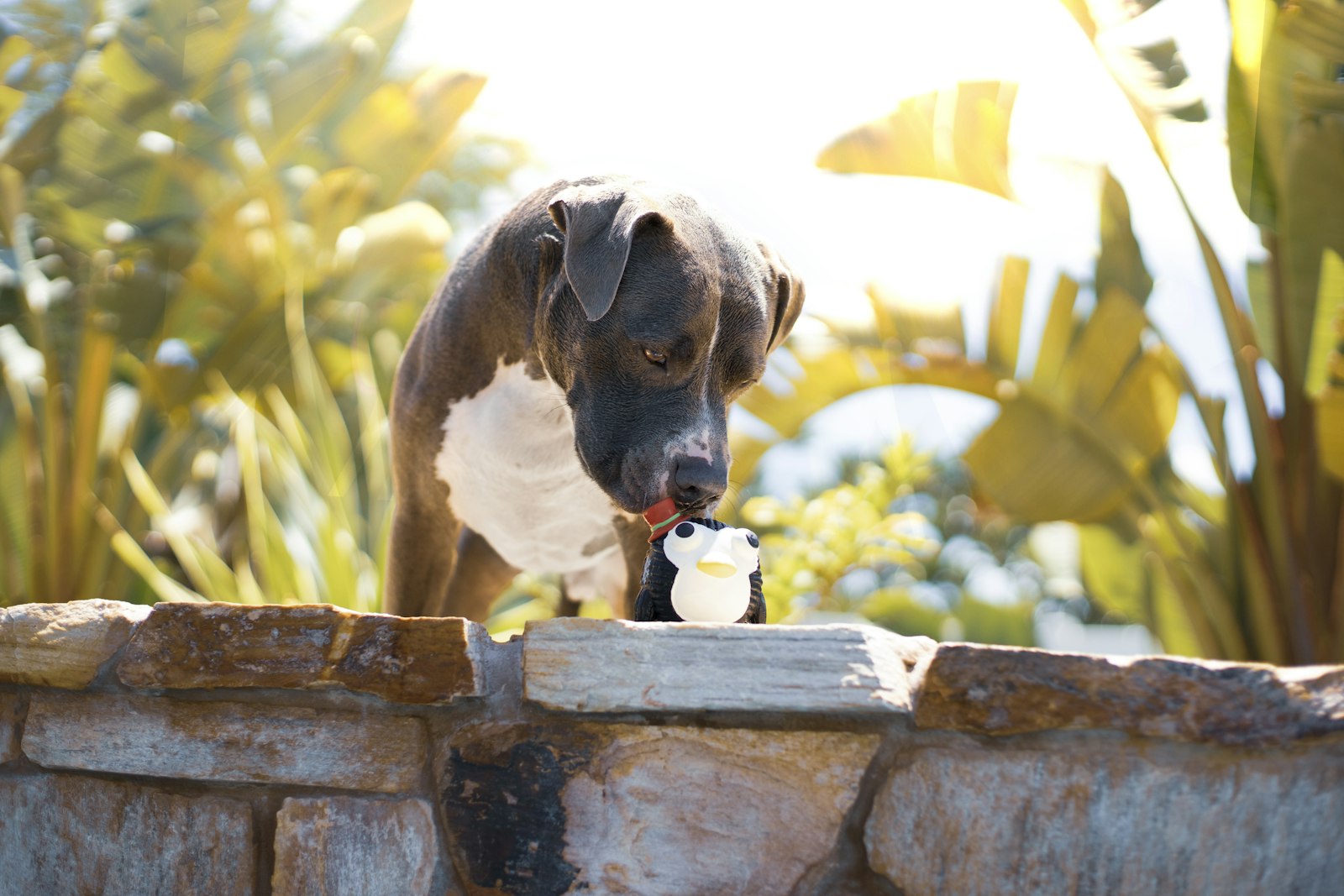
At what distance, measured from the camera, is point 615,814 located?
1671mm

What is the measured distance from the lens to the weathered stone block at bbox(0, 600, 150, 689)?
6.16ft

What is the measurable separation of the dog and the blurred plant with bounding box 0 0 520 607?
3035 millimetres

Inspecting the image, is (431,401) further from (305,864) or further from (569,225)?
(305,864)

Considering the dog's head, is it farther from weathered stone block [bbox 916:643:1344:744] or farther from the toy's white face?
weathered stone block [bbox 916:643:1344:744]

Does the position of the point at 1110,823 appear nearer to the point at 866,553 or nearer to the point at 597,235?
the point at 597,235

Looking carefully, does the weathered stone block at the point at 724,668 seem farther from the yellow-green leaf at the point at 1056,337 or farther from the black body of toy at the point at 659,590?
the yellow-green leaf at the point at 1056,337

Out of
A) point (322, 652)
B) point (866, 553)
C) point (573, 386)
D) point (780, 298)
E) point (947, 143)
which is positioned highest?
point (947, 143)

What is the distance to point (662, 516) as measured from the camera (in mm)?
1949

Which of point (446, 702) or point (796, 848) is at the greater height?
point (446, 702)

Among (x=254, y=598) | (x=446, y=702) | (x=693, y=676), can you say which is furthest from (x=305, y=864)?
(x=254, y=598)

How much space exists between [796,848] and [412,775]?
0.64m

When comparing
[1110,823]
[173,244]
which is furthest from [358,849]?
[173,244]

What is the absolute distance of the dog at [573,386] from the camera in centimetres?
206

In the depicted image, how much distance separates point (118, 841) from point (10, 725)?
34cm
